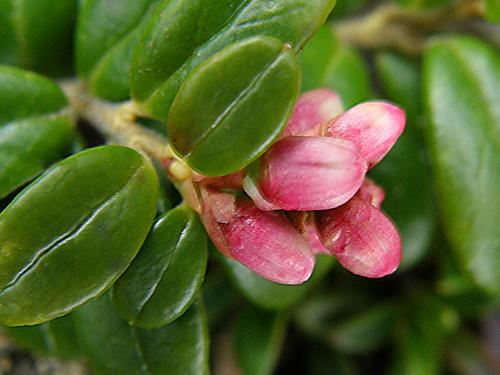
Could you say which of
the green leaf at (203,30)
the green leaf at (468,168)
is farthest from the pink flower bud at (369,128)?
the green leaf at (468,168)

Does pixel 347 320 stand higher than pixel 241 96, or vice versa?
pixel 241 96

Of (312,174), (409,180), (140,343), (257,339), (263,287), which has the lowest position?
(257,339)

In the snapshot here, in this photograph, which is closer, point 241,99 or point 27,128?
point 241,99

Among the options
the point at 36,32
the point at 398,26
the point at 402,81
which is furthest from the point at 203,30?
the point at 398,26

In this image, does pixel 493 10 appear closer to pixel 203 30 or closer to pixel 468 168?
pixel 468 168

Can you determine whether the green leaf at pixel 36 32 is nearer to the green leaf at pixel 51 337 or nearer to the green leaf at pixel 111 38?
the green leaf at pixel 111 38

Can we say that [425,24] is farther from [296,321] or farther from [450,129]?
[296,321]
